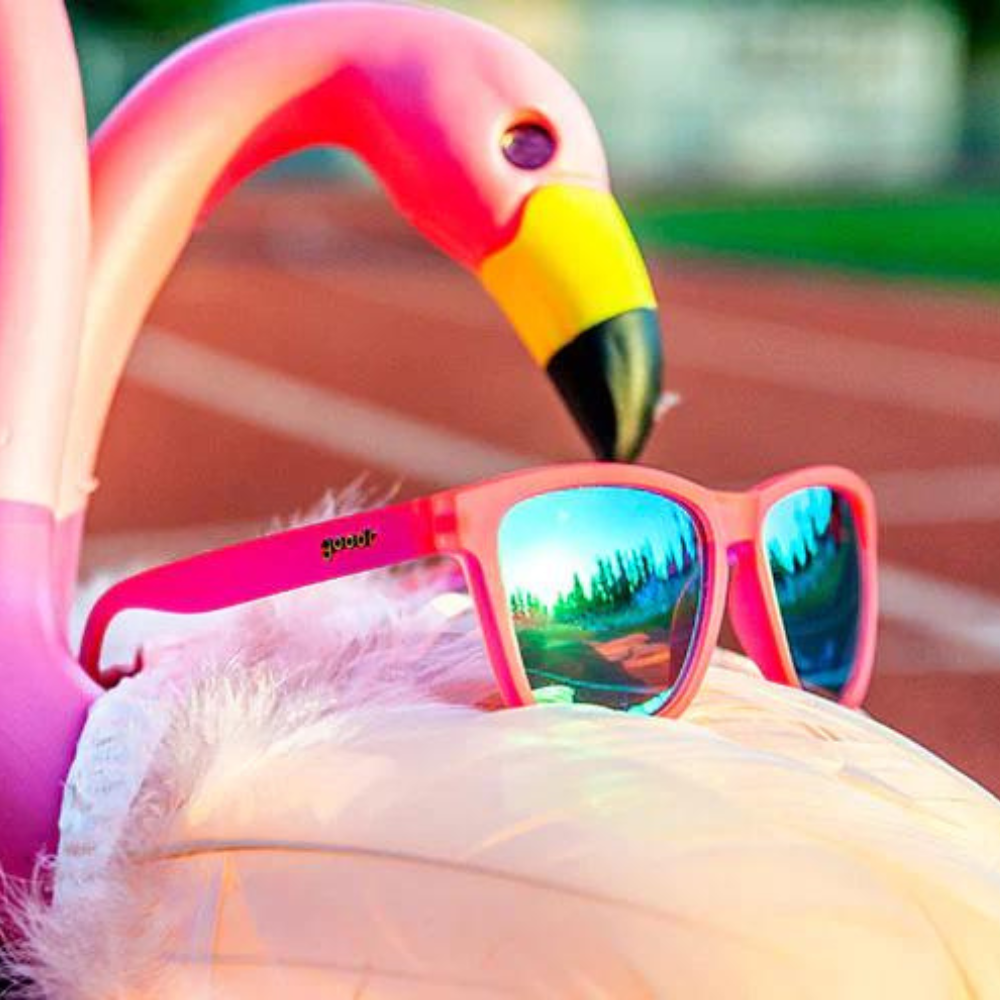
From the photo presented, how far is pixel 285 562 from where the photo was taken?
5.36ft

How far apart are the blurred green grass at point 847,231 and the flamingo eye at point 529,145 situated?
12.4 metres

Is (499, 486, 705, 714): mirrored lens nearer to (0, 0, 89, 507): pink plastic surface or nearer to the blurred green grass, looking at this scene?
(0, 0, 89, 507): pink plastic surface

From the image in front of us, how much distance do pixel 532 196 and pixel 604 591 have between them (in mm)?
515

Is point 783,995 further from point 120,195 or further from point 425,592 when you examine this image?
point 120,195

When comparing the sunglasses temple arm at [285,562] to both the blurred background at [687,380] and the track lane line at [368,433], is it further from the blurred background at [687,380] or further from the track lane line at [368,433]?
the track lane line at [368,433]

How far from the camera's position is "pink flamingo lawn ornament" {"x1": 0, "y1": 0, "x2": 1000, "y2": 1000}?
144cm

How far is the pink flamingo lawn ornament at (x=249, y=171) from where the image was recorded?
6.29 ft

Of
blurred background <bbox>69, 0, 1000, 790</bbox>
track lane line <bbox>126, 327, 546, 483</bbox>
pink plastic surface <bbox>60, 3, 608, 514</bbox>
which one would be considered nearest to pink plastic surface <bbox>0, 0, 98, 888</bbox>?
pink plastic surface <bbox>60, 3, 608, 514</bbox>

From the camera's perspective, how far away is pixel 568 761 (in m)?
1.54

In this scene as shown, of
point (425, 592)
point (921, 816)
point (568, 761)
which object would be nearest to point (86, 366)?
point (425, 592)

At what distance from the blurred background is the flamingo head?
3.83 ft

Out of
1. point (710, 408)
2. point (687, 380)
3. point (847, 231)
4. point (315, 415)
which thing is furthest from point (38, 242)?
point (847, 231)

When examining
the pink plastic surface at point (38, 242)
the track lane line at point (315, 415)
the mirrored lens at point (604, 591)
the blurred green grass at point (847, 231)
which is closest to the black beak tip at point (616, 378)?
the mirrored lens at point (604, 591)

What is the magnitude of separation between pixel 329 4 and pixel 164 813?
890mm
